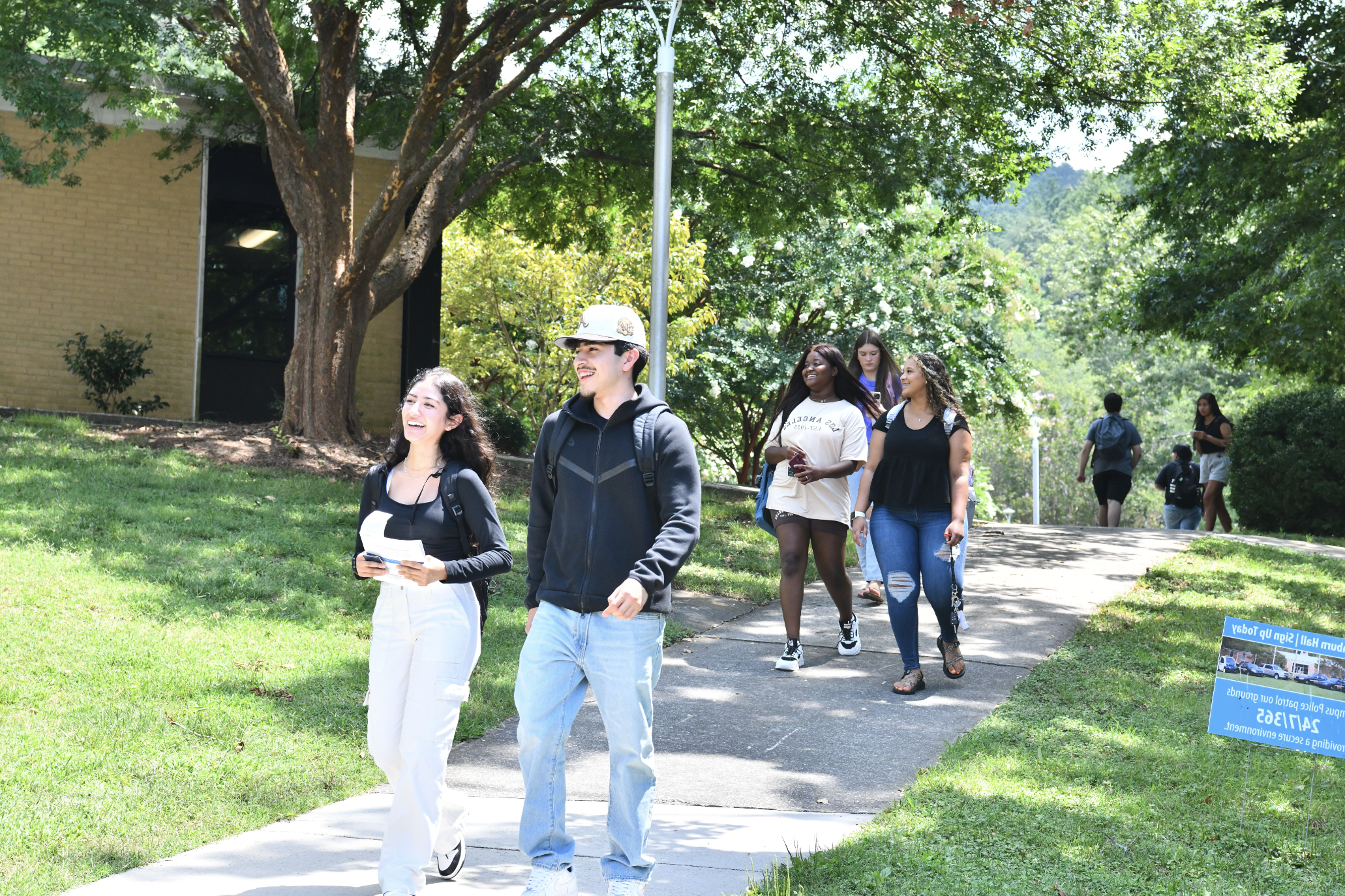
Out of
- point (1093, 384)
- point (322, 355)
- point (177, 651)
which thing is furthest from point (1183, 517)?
point (1093, 384)

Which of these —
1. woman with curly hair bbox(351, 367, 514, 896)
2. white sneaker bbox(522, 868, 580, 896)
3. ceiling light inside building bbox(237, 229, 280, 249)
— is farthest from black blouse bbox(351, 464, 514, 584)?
ceiling light inside building bbox(237, 229, 280, 249)

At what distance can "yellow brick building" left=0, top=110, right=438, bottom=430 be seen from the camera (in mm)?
17281

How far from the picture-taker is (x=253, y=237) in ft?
60.4

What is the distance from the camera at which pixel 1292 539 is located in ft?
47.4

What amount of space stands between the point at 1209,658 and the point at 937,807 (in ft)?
12.2

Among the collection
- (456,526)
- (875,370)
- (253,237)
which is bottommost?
(456,526)

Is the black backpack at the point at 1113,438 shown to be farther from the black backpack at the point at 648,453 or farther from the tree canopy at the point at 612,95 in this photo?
the black backpack at the point at 648,453

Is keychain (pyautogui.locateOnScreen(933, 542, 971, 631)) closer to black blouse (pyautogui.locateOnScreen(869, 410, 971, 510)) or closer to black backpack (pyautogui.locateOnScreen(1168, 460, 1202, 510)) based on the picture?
black blouse (pyautogui.locateOnScreen(869, 410, 971, 510))

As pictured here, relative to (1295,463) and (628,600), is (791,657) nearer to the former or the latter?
(628,600)

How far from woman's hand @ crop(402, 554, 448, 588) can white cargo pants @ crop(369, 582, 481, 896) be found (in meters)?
0.09

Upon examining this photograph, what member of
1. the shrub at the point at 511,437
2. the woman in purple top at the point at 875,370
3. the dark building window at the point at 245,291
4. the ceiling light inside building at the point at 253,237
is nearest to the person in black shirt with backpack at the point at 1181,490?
the woman in purple top at the point at 875,370

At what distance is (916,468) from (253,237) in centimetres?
1409

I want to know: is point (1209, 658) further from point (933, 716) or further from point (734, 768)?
point (734, 768)

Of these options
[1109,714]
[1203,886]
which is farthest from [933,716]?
[1203,886]
